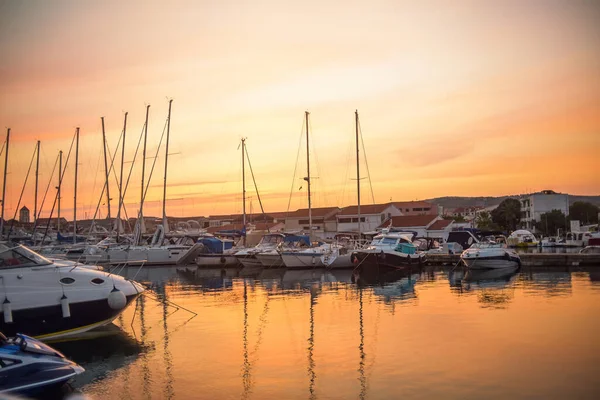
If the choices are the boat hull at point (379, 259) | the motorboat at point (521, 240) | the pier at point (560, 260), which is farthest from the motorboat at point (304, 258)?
the motorboat at point (521, 240)

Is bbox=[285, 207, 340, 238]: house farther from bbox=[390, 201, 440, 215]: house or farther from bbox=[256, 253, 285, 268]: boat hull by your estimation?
bbox=[256, 253, 285, 268]: boat hull

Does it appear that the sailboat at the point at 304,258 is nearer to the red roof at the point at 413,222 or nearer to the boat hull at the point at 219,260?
the boat hull at the point at 219,260

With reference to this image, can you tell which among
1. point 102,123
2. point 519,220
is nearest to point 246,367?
point 102,123

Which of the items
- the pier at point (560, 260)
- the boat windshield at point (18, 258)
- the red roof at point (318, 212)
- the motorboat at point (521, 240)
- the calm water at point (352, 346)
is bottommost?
the calm water at point (352, 346)

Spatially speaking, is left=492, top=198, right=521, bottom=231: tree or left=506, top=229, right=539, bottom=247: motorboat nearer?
left=506, top=229, right=539, bottom=247: motorboat

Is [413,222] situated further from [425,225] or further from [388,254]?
[388,254]

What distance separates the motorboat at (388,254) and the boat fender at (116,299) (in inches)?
1131

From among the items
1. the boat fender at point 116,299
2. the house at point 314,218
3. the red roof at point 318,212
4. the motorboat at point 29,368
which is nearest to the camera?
the motorboat at point 29,368

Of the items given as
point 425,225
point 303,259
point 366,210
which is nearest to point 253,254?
point 303,259

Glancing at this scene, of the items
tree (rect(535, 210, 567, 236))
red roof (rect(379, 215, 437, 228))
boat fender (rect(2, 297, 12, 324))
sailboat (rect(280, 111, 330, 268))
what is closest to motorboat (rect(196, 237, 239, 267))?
sailboat (rect(280, 111, 330, 268))

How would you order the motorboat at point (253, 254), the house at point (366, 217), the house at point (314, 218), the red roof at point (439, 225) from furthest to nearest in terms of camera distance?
the house at point (314, 218), the house at point (366, 217), the red roof at point (439, 225), the motorboat at point (253, 254)

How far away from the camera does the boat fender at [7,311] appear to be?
17750 millimetres

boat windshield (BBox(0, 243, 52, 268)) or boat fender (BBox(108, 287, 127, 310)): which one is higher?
boat windshield (BBox(0, 243, 52, 268))

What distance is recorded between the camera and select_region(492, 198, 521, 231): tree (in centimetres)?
10788
